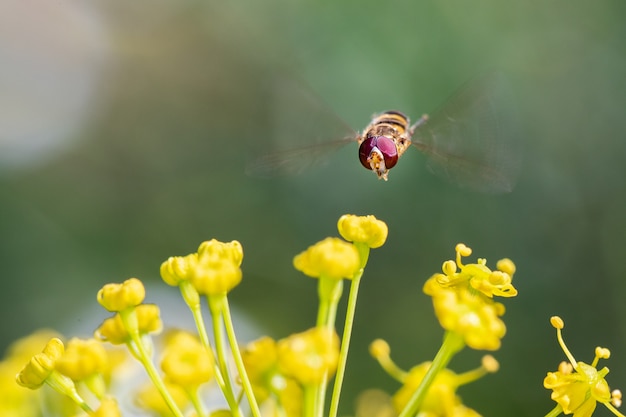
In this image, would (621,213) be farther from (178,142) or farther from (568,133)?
(178,142)

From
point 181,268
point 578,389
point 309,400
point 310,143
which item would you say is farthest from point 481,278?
point 310,143

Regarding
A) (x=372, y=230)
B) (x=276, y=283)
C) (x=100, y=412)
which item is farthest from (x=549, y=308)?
(x=100, y=412)

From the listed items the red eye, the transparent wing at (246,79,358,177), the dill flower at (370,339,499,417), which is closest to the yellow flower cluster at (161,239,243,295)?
the dill flower at (370,339,499,417)

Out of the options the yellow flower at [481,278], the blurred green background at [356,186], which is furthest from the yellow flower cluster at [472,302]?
the blurred green background at [356,186]

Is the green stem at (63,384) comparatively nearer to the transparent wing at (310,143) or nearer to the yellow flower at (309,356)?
the yellow flower at (309,356)

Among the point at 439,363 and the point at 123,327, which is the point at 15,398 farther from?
the point at 439,363
